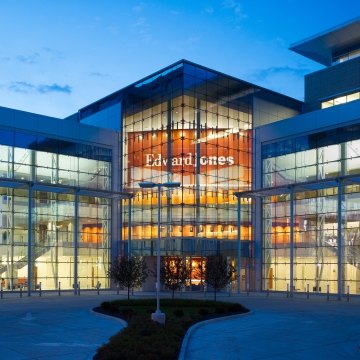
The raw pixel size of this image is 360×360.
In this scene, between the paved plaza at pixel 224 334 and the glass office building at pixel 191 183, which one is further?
the glass office building at pixel 191 183

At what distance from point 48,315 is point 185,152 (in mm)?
24386

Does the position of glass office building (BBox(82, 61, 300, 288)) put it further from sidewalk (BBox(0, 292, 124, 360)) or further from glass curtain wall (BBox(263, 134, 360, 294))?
sidewalk (BBox(0, 292, 124, 360))

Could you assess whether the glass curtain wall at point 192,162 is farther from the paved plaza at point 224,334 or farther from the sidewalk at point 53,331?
the paved plaza at point 224,334

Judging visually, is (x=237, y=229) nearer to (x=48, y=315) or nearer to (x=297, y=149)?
(x=297, y=149)

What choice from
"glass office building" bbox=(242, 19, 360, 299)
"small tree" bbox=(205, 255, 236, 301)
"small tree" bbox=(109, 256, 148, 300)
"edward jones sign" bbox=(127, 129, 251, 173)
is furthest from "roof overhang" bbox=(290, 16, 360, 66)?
"small tree" bbox=(109, 256, 148, 300)

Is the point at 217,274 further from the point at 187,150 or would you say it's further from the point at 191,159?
the point at 187,150

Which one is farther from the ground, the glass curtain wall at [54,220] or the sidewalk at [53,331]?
the glass curtain wall at [54,220]

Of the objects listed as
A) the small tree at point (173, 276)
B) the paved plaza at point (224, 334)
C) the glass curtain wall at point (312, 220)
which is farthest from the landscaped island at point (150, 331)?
the glass curtain wall at point (312, 220)

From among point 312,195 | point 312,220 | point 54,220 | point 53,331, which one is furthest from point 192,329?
point 54,220

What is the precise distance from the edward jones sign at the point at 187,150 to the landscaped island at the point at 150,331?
19.7 m

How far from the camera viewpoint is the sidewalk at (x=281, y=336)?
17.7m

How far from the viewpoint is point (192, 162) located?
50812 mm

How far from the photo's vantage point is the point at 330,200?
47.3 metres

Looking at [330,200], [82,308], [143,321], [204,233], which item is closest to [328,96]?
[330,200]
